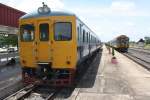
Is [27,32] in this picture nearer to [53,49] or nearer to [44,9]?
[44,9]

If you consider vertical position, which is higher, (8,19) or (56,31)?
(8,19)

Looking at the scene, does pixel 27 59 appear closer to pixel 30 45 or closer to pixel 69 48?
pixel 30 45

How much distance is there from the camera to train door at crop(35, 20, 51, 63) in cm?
1210

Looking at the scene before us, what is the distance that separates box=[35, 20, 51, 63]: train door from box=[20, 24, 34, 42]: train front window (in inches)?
14.5

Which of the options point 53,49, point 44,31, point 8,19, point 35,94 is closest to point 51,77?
point 53,49

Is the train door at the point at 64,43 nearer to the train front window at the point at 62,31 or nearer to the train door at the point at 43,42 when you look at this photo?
the train front window at the point at 62,31

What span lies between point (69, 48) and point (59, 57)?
1.79ft

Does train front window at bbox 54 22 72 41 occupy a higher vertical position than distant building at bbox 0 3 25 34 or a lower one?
lower

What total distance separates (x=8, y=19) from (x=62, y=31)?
46.4 ft

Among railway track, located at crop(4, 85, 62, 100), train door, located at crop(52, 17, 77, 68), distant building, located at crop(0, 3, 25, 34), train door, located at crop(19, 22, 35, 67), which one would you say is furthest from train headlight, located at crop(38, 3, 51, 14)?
distant building, located at crop(0, 3, 25, 34)

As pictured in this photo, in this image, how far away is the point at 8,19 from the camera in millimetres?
25109

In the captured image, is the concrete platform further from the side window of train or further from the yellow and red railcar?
the side window of train

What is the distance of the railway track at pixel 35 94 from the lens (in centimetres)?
1036

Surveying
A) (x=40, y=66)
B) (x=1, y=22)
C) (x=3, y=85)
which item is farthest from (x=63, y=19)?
(x=1, y=22)
